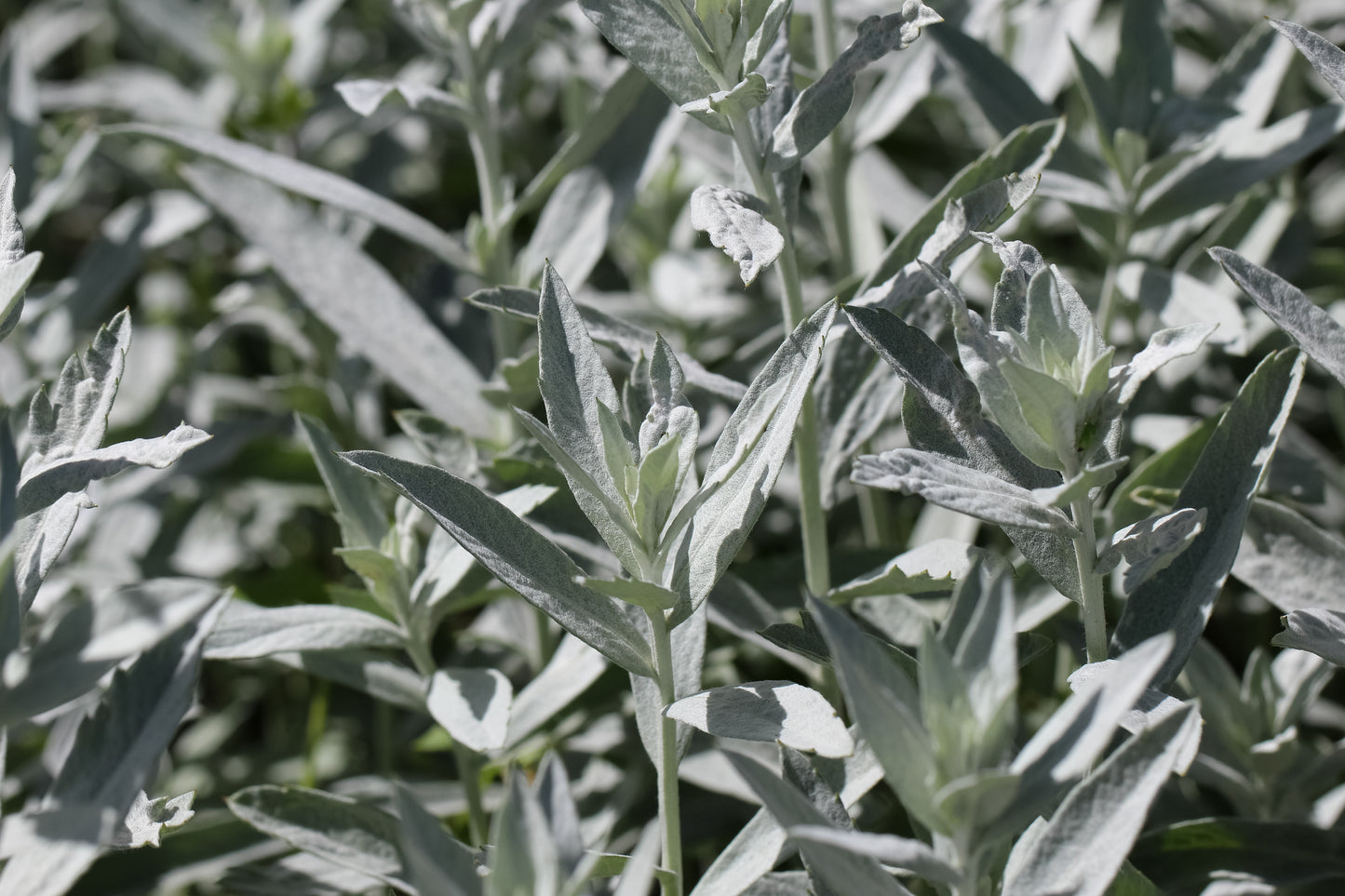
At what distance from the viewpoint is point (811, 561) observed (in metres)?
1.12

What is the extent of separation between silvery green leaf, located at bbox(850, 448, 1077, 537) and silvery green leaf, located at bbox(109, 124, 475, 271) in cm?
70

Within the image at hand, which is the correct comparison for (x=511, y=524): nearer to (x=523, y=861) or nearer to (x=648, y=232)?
(x=523, y=861)

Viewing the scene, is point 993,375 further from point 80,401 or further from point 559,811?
point 80,401

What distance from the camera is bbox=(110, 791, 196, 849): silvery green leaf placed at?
0.87 metres

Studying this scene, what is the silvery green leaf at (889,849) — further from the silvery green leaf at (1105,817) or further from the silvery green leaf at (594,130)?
the silvery green leaf at (594,130)

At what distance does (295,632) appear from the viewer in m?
1.09

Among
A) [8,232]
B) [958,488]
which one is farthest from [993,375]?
[8,232]

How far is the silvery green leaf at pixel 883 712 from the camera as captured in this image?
0.71 metres

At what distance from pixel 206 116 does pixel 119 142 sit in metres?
0.27

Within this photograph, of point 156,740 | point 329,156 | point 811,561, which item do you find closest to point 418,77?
point 329,156

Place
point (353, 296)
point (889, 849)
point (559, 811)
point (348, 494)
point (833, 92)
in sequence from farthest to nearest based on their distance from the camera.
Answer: point (353, 296) → point (348, 494) → point (833, 92) → point (559, 811) → point (889, 849)

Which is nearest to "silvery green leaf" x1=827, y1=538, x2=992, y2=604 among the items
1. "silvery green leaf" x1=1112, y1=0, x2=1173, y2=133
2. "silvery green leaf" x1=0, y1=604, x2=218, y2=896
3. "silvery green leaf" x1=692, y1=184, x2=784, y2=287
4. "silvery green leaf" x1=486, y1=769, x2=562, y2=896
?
"silvery green leaf" x1=692, y1=184, x2=784, y2=287

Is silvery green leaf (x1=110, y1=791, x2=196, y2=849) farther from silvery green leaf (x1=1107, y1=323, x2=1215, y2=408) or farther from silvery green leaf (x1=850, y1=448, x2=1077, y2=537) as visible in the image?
silvery green leaf (x1=1107, y1=323, x2=1215, y2=408)

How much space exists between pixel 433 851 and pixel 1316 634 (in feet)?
2.04
